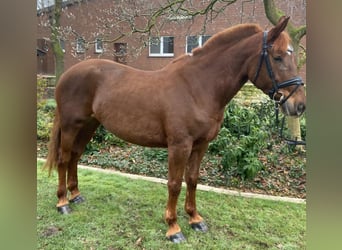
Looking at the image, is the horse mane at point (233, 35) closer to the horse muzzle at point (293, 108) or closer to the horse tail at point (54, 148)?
the horse muzzle at point (293, 108)

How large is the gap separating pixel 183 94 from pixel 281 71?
2.20ft

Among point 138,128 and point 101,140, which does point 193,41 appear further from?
point 138,128

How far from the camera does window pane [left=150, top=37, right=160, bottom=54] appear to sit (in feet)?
14.8

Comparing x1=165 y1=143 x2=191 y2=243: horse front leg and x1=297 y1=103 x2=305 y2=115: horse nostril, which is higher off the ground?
x1=297 y1=103 x2=305 y2=115: horse nostril

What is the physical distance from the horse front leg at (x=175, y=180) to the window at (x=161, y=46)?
254cm

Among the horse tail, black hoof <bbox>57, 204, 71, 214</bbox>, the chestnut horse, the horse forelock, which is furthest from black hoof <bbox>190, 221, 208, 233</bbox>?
the horse forelock

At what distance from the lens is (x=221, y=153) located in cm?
375

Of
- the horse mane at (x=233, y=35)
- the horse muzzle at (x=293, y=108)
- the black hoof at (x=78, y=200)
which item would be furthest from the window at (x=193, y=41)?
the horse muzzle at (x=293, y=108)

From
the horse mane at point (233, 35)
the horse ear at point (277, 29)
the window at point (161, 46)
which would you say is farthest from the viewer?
the window at point (161, 46)

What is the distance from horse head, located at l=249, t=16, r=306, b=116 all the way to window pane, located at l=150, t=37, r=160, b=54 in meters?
2.68

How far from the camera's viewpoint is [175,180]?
2.28 metres

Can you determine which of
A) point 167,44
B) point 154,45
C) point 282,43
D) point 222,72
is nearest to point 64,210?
point 222,72

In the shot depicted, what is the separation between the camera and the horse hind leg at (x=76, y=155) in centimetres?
287

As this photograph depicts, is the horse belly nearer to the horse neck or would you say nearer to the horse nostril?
the horse neck
